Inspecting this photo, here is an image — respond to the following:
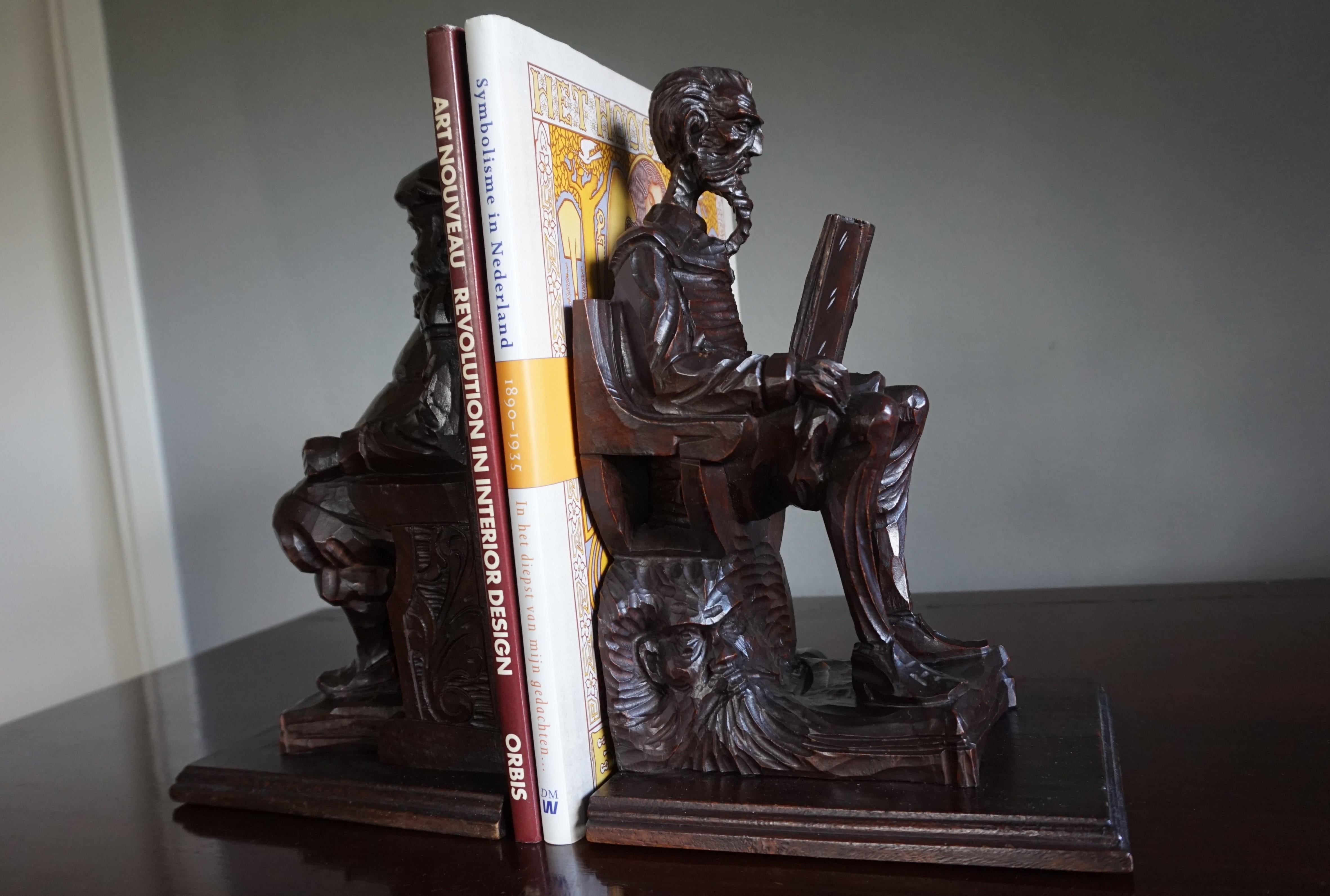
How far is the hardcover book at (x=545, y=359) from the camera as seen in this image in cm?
87

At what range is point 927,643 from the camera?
988mm

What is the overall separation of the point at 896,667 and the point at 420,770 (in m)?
0.44

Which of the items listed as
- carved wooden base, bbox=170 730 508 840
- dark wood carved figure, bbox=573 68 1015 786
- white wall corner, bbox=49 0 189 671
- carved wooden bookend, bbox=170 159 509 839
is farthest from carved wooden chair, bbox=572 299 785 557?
white wall corner, bbox=49 0 189 671

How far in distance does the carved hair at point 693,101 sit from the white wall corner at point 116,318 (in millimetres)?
1763

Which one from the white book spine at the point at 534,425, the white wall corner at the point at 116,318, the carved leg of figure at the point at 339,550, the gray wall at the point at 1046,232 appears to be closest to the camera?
the white book spine at the point at 534,425

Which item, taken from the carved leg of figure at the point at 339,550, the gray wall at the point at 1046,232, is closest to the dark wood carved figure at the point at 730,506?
the carved leg of figure at the point at 339,550

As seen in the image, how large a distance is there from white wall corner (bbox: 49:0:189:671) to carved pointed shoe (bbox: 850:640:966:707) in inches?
74.4

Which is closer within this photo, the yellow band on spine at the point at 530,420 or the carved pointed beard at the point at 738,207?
the yellow band on spine at the point at 530,420

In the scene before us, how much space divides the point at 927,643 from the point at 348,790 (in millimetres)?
526

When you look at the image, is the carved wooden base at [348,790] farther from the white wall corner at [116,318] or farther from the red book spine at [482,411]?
the white wall corner at [116,318]

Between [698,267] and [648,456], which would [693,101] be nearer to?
[698,267]

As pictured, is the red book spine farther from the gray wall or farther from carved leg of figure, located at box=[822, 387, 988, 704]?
the gray wall

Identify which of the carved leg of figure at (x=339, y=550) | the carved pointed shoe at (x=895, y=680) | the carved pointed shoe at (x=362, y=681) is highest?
the carved leg of figure at (x=339, y=550)

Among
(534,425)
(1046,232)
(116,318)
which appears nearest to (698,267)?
(534,425)
